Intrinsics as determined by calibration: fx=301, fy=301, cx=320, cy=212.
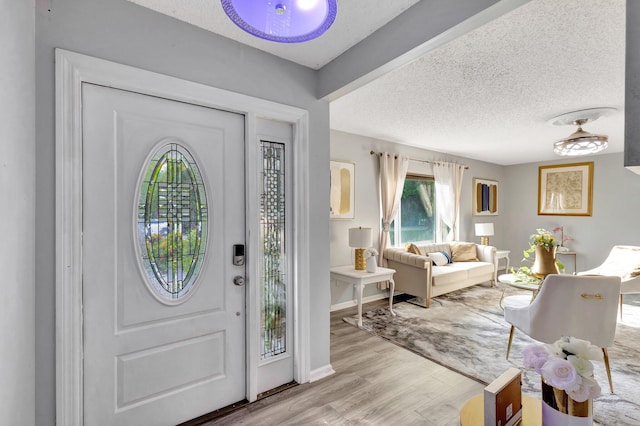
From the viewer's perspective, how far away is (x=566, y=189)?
6043mm

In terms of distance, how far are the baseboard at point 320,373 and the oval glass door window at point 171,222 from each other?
1193 mm

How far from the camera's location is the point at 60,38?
1.46 metres

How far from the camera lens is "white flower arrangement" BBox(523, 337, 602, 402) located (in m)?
0.92

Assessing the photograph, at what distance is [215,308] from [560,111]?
12.8 feet

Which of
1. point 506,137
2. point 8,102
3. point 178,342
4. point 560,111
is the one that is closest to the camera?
point 8,102

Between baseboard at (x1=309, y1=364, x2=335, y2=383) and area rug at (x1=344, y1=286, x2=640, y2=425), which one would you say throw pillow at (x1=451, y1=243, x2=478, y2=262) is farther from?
baseboard at (x1=309, y1=364, x2=335, y2=383)

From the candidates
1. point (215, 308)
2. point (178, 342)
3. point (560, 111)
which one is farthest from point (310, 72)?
point (560, 111)

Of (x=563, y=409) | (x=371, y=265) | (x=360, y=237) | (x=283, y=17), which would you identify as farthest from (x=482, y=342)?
(x=283, y=17)

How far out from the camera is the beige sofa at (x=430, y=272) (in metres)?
4.14

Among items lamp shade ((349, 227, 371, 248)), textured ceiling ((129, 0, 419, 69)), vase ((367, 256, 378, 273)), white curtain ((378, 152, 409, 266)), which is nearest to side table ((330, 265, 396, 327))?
vase ((367, 256, 378, 273))

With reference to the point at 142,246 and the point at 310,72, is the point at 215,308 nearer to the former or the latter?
the point at 142,246

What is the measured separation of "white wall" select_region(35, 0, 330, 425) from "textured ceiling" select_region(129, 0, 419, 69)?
0.06m

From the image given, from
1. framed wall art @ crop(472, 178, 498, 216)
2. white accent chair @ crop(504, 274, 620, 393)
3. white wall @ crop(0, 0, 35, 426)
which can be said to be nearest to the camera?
white wall @ crop(0, 0, 35, 426)

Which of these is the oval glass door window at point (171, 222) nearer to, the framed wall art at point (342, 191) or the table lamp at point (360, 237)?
the table lamp at point (360, 237)
